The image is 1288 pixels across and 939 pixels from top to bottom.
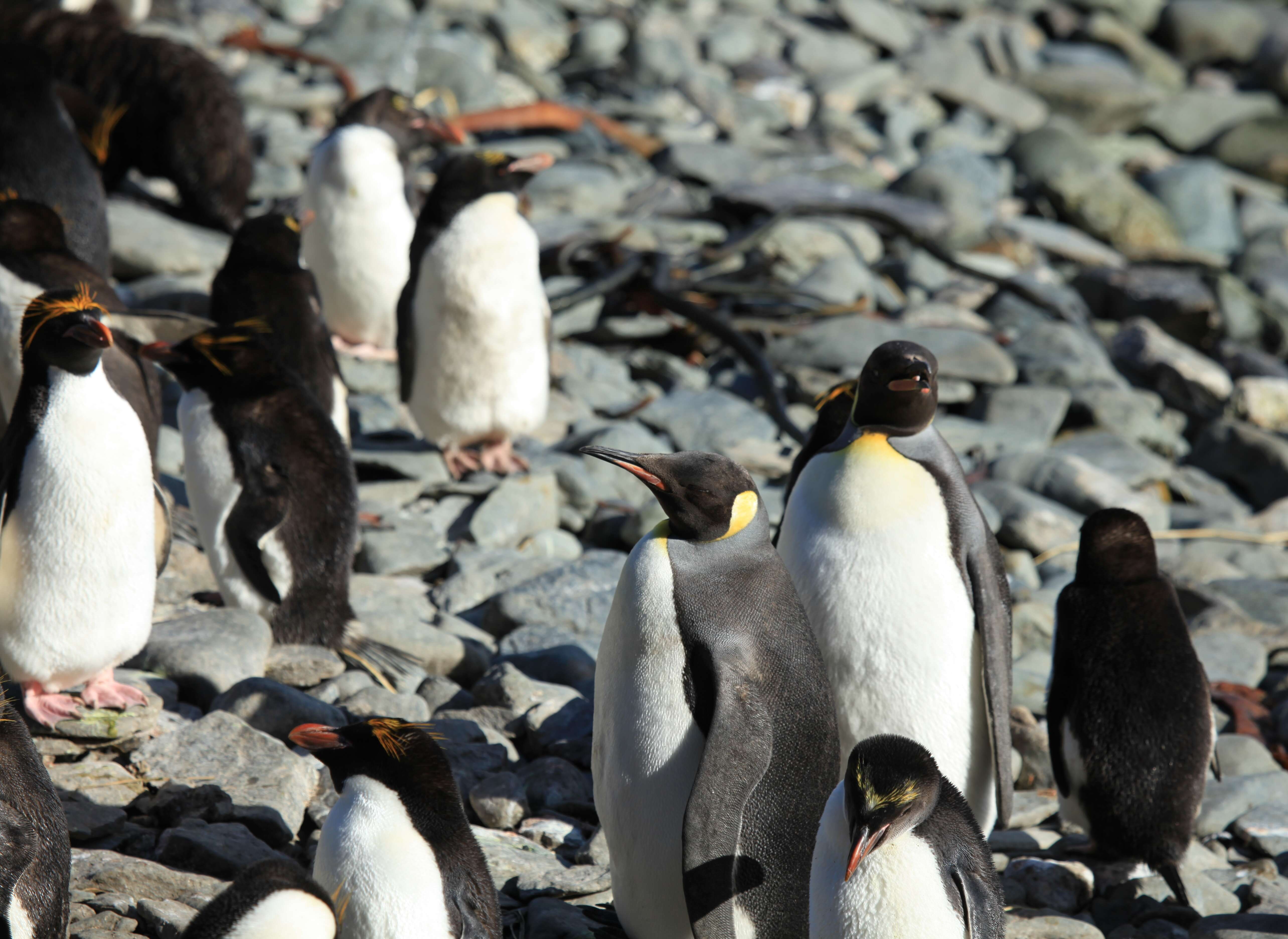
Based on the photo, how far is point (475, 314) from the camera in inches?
226

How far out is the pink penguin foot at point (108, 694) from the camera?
10.8ft

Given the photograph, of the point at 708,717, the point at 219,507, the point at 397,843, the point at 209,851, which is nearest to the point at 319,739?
the point at 397,843

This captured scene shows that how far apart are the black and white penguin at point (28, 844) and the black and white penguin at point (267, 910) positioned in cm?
28

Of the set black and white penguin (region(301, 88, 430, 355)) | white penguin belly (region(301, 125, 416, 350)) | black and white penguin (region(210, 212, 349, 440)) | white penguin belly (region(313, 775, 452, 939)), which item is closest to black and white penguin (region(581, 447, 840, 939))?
white penguin belly (region(313, 775, 452, 939))

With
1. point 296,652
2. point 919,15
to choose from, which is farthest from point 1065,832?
point 919,15

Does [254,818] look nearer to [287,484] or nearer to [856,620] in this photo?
[287,484]

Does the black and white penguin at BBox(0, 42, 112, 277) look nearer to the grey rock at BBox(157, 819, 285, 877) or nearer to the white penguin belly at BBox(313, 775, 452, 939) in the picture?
the grey rock at BBox(157, 819, 285, 877)

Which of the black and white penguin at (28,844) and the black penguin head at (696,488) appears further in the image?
the black penguin head at (696,488)

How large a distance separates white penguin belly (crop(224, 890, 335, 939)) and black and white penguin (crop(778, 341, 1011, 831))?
5.02 feet

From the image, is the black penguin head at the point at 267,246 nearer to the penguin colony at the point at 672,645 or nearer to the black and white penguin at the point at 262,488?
the penguin colony at the point at 672,645

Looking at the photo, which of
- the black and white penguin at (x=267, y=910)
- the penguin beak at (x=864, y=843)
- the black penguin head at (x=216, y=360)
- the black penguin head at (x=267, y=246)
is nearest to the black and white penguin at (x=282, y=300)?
the black penguin head at (x=267, y=246)

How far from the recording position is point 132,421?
332cm

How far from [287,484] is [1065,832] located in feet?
8.19

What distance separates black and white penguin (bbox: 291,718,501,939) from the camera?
2.44 m
